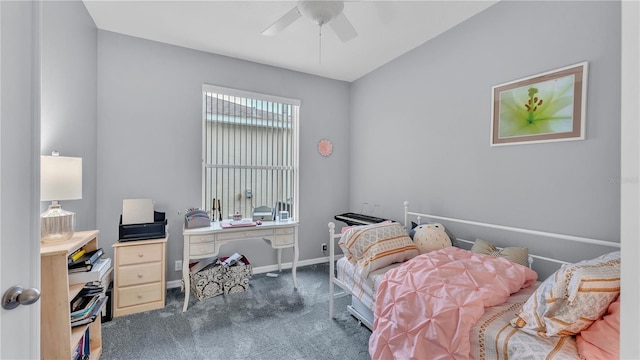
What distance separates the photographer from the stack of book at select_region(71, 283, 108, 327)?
1.65 meters

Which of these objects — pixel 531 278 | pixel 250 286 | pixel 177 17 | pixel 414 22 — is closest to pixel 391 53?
pixel 414 22

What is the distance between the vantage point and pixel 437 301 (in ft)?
4.79

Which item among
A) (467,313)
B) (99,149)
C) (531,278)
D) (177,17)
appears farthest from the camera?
(99,149)

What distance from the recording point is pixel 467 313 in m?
1.36

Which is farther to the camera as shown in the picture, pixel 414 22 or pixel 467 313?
pixel 414 22

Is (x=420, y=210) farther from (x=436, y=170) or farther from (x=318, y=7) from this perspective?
(x=318, y=7)

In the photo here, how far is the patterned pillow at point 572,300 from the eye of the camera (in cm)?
112

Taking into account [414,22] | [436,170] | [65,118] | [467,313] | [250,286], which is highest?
[414,22]

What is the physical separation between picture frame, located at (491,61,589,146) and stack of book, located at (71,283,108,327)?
10.4ft

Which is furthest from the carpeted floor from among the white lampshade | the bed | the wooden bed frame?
the white lampshade

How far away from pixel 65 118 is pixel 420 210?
3.25 m

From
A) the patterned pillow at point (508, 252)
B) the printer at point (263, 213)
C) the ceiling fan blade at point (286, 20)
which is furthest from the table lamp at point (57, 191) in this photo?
the patterned pillow at point (508, 252)

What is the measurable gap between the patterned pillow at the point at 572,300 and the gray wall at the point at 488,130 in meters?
0.73

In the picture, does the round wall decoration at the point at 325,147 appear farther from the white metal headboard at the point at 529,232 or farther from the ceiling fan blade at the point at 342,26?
the ceiling fan blade at the point at 342,26
